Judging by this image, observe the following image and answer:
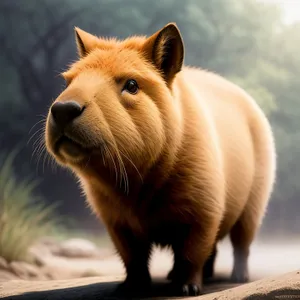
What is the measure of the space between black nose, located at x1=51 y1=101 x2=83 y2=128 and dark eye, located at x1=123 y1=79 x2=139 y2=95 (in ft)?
1.14

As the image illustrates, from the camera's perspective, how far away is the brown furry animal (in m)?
2.94

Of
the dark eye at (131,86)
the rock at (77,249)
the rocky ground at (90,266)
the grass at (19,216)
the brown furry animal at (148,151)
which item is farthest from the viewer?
the rock at (77,249)

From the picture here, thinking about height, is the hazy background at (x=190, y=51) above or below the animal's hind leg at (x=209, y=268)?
above

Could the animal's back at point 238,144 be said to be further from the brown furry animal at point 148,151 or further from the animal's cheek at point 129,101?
the animal's cheek at point 129,101

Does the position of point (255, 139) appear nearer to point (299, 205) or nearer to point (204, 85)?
point (204, 85)

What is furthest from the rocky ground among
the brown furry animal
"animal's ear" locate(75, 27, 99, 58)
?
"animal's ear" locate(75, 27, 99, 58)

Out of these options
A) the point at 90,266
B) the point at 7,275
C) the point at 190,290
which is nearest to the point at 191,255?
the point at 190,290

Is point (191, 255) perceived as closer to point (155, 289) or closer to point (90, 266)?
point (155, 289)

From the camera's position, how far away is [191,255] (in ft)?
11.0

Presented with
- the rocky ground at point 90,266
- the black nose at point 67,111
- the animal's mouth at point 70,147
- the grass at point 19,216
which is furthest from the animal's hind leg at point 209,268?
the grass at point 19,216

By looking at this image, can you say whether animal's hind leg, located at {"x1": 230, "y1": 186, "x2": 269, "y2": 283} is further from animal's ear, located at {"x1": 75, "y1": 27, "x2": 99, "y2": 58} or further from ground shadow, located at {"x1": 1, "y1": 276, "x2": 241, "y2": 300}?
animal's ear, located at {"x1": 75, "y1": 27, "x2": 99, "y2": 58}

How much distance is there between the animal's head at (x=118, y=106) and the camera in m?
2.88

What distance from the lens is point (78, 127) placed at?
2844 millimetres

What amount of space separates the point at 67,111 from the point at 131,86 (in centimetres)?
42
